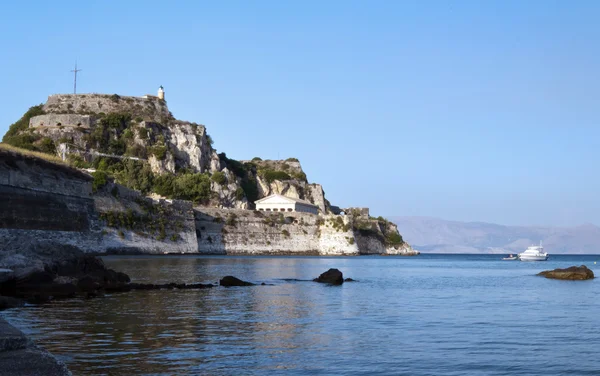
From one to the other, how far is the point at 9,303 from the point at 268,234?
63349mm

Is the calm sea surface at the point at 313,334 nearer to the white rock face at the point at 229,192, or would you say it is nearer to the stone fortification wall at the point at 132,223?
the stone fortification wall at the point at 132,223

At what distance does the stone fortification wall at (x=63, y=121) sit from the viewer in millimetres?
82900

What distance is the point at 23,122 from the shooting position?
87.4 m

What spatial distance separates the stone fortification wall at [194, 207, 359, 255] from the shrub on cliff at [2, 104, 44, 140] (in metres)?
25.6

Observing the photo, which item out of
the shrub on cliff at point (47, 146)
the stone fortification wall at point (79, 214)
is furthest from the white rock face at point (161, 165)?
the stone fortification wall at point (79, 214)

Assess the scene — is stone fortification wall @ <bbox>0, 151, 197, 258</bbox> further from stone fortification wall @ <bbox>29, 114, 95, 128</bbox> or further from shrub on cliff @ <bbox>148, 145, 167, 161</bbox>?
stone fortification wall @ <bbox>29, 114, 95, 128</bbox>

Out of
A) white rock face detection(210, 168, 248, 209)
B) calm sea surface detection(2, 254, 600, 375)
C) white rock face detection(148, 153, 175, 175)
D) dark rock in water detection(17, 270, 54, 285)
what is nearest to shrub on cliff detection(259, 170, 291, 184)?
white rock face detection(210, 168, 248, 209)

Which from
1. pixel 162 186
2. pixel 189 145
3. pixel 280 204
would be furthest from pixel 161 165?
pixel 280 204

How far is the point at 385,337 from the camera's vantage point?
Answer: 15.3 metres

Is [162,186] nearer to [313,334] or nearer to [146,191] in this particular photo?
[146,191]

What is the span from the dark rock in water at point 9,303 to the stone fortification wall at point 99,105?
233ft

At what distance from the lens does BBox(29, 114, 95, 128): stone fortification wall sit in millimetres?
82900

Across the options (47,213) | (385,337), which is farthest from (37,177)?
(385,337)

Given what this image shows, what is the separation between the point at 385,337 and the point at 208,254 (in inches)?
2364
